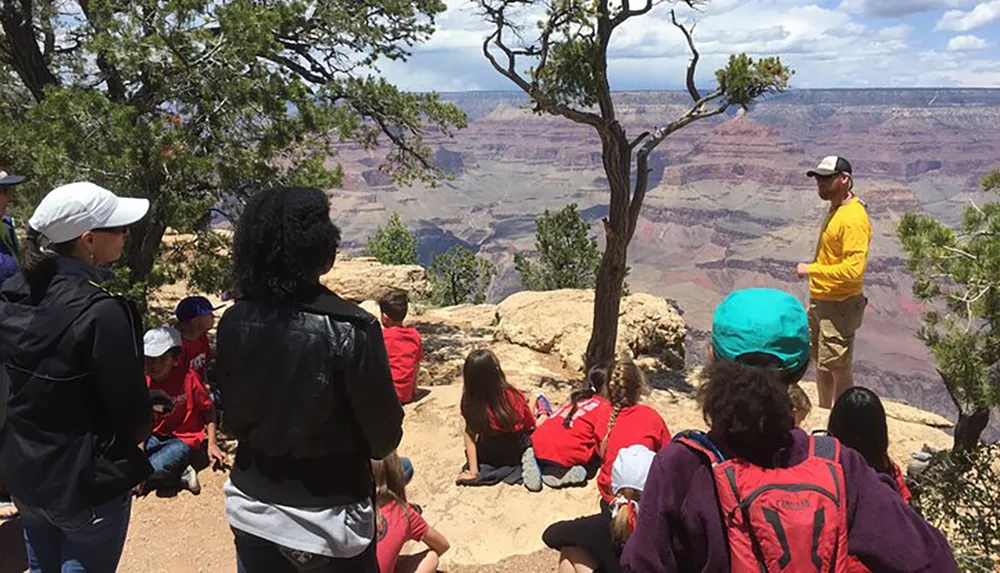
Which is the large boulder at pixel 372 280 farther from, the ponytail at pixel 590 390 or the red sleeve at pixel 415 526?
the red sleeve at pixel 415 526

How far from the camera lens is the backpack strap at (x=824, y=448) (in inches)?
63.5

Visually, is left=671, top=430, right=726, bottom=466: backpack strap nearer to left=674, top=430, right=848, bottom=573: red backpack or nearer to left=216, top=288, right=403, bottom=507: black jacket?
left=674, top=430, right=848, bottom=573: red backpack

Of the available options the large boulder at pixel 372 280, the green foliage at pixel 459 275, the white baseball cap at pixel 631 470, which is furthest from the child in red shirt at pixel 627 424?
the green foliage at pixel 459 275

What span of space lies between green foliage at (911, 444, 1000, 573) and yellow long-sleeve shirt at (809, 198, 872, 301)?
1.47 m

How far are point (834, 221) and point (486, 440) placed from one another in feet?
9.95

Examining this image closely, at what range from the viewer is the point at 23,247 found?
2326 millimetres

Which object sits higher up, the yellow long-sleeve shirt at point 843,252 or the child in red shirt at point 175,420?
the yellow long-sleeve shirt at point 843,252

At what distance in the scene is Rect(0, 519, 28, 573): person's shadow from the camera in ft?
12.0

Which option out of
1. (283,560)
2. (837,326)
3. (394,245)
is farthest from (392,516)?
(394,245)

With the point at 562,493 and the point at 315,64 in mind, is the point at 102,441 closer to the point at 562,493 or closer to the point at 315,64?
the point at 562,493

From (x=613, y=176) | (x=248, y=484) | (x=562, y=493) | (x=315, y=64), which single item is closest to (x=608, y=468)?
(x=562, y=493)

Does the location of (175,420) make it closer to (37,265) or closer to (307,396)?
(37,265)

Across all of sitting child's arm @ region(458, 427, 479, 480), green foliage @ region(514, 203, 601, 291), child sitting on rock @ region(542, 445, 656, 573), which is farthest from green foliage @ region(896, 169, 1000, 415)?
green foliage @ region(514, 203, 601, 291)

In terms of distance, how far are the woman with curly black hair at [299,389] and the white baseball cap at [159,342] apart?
2736 millimetres
